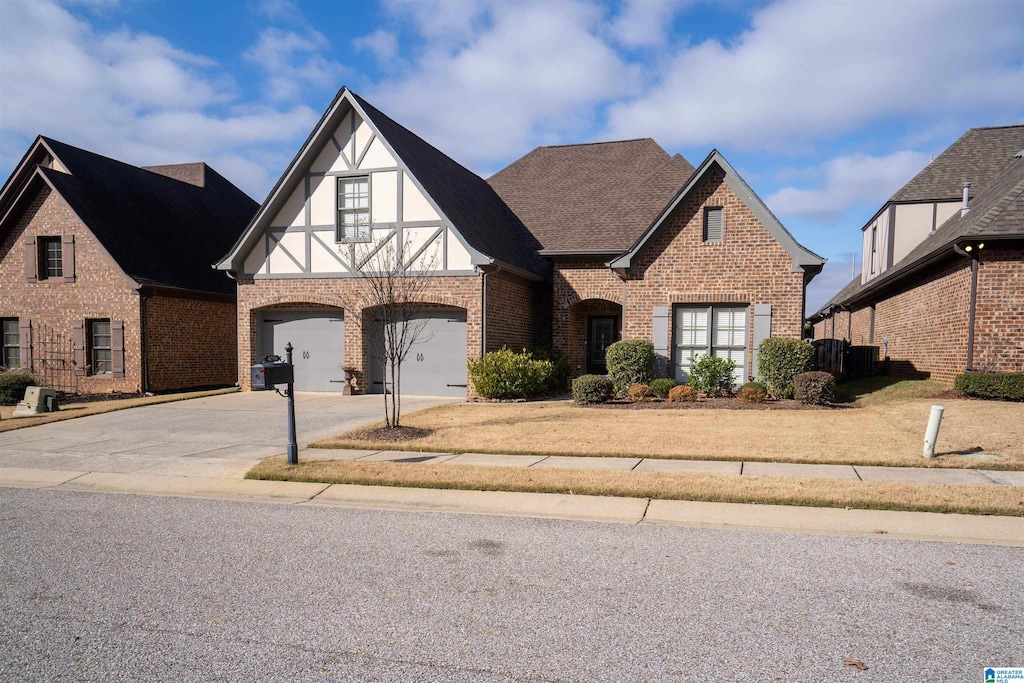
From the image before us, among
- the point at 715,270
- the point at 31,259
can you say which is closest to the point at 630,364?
the point at 715,270

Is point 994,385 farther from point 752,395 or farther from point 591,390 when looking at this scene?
point 591,390

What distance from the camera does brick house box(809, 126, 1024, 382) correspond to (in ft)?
46.0

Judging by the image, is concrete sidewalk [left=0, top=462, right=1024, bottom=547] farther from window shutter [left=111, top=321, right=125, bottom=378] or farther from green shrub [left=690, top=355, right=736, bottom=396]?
window shutter [left=111, top=321, right=125, bottom=378]

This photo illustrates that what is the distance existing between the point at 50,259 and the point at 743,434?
21308mm

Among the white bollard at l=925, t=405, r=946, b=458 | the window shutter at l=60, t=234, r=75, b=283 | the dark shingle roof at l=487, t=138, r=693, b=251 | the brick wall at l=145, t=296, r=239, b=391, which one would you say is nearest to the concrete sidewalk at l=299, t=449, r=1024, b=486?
the white bollard at l=925, t=405, r=946, b=458

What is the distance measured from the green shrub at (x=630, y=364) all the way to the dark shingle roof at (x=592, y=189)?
13.1ft

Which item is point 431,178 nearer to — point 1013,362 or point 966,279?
point 966,279

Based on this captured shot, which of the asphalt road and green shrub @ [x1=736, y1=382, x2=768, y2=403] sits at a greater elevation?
green shrub @ [x1=736, y1=382, x2=768, y2=403]

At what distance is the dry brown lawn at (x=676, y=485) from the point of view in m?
6.51

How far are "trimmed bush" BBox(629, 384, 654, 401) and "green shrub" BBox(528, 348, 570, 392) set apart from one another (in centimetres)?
266

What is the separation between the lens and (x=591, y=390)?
49.1 feet

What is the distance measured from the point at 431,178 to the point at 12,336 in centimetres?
1484

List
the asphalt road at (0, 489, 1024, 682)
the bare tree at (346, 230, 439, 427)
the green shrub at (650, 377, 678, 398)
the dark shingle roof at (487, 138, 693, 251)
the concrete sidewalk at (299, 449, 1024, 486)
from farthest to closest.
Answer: the dark shingle roof at (487, 138, 693, 251)
the bare tree at (346, 230, 439, 427)
the green shrub at (650, 377, 678, 398)
the concrete sidewalk at (299, 449, 1024, 486)
the asphalt road at (0, 489, 1024, 682)

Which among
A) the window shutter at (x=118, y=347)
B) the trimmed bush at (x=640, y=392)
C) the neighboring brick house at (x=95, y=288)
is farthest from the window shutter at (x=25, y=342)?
the trimmed bush at (x=640, y=392)
